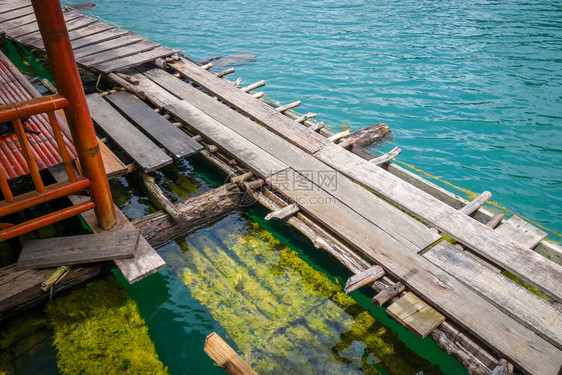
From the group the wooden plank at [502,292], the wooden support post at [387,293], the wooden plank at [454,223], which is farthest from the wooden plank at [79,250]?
the wooden plank at [502,292]

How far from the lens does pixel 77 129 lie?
3.96 m

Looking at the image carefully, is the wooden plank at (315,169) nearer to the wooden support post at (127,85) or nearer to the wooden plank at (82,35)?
the wooden support post at (127,85)

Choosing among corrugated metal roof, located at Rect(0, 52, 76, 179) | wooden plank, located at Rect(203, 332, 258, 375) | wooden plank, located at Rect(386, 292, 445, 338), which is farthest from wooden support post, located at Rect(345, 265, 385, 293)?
corrugated metal roof, located at Rect(0, 52, 76, 179)

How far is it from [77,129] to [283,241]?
340 centimetres

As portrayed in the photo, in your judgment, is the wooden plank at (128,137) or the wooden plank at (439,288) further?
the wooden plank at (128,137)

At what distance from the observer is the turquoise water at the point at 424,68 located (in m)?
9.28

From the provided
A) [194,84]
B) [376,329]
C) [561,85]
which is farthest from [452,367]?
[561,85]

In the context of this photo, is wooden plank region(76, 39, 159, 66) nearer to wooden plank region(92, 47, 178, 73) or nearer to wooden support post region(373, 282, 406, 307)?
wooden plank region(92, 47, 178, 73)

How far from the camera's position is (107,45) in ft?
32.2

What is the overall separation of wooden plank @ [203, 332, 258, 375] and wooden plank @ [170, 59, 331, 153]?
167 inches

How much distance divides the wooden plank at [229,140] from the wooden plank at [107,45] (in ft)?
11.1

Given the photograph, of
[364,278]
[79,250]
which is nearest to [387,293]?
[364,278]

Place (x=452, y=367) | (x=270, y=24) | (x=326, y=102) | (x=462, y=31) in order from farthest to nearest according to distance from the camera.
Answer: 1. (x=270, y=24)
2. (x=462, y=31)
3. (x=326, y=102)
4. (x=452, y=367)

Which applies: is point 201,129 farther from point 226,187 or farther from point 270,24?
point 270,24
